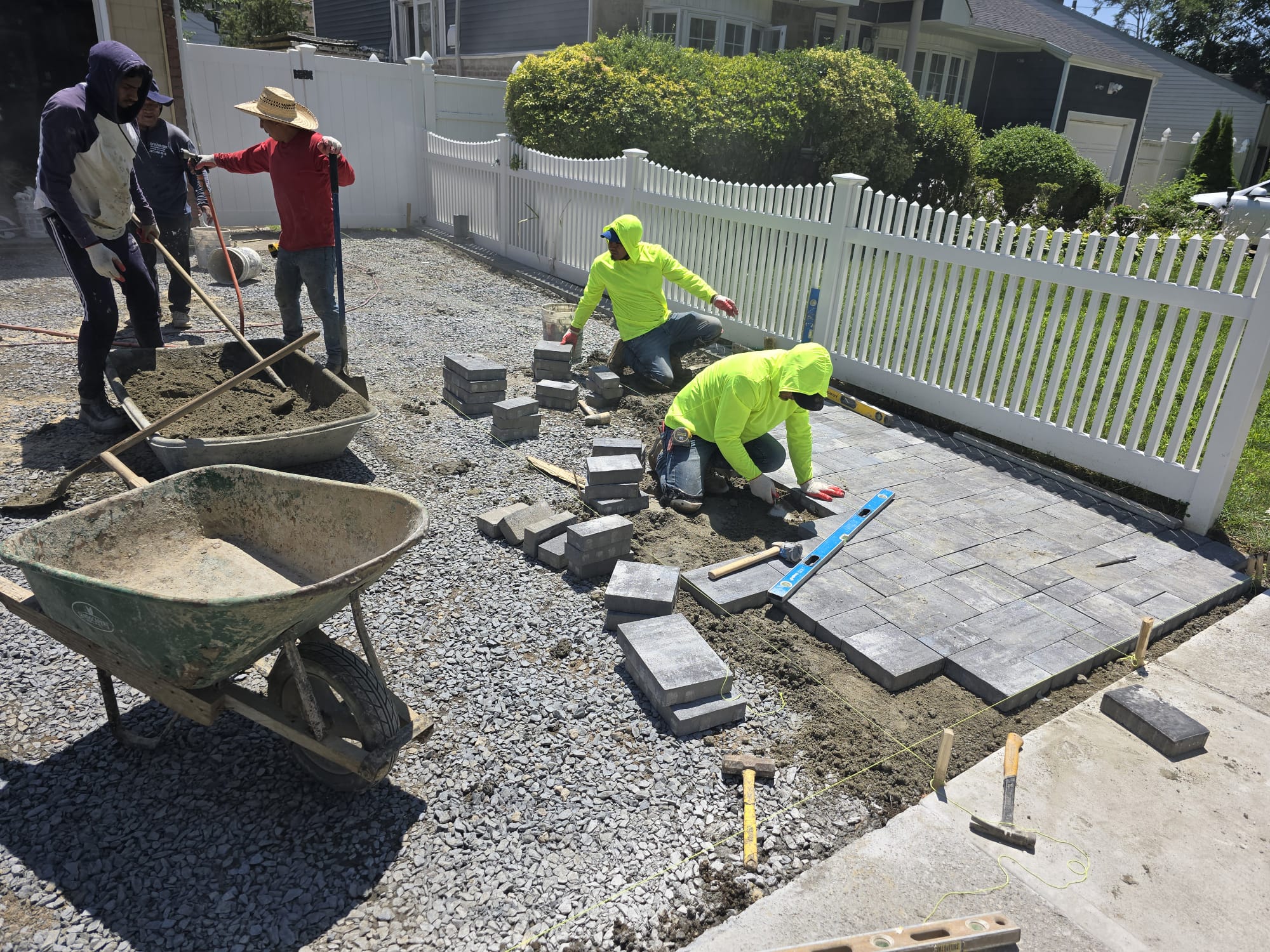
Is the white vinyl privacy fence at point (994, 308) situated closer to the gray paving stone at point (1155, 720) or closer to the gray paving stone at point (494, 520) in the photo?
the gray paving stone at point (1155, 720)

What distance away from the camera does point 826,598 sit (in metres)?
4.33

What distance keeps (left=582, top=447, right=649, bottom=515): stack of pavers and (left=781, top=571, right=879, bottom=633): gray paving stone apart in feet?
4.10

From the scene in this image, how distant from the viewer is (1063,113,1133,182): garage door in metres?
24.0

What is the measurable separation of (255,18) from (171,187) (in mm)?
20067

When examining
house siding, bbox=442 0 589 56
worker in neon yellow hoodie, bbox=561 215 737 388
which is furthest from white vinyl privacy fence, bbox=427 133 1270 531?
house siding, bbox=442 0 589 56

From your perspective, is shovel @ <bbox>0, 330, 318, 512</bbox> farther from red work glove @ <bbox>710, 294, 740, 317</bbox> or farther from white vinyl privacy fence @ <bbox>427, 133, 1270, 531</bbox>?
white vinyl privacy fence @ <bbox>427, 133, 1270, 531</bbox>

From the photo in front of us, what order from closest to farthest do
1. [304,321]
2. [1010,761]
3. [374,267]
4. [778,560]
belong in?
1. [1010,761]
2. [778,560]
3. [304,321]
4. [374,267]

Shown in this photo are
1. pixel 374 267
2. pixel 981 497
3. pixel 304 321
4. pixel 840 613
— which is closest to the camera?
pixel 840 613

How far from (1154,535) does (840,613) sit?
2651 millimetres

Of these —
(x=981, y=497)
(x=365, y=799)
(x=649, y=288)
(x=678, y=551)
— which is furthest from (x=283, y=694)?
(x=649, y=288)

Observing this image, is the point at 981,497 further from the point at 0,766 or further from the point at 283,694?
the point at 0,766

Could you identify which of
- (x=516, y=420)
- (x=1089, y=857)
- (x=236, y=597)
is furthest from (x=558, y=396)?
(x=1089, y=857)

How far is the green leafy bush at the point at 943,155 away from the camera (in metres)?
15.6

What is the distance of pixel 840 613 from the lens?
13.8 feet
